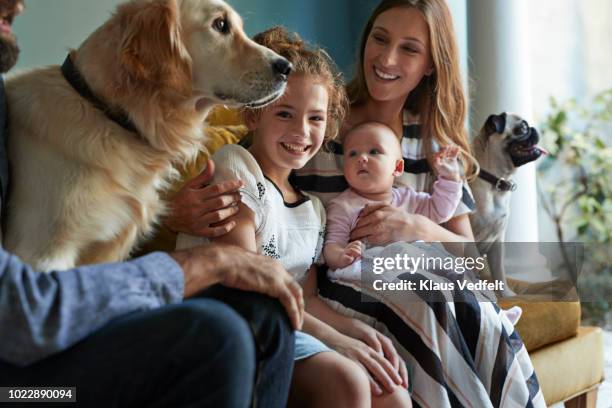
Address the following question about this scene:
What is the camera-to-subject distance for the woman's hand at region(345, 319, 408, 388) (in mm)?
1462

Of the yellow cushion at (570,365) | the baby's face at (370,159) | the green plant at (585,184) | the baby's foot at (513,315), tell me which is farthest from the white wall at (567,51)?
the baby's face at (370,159)

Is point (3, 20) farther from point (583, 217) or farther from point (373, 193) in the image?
point (583, 217)

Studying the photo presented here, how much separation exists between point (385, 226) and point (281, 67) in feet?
1.53

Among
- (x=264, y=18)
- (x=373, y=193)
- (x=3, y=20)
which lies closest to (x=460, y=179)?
(x=373, y=193)

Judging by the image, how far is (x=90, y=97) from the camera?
1.31 meters

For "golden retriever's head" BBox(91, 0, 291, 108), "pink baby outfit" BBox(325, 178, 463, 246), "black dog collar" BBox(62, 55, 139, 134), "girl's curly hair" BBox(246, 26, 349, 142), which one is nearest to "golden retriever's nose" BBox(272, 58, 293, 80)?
"golden retriever's head" BBox(91, 0, 291, 108)

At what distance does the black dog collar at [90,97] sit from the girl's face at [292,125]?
0.39 metres

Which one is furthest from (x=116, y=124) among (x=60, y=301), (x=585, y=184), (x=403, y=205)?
(x=585, y=184)

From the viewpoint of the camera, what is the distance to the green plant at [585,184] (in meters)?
3.82

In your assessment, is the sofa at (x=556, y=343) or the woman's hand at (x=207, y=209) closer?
the woman's hand at (x=207, y=209)

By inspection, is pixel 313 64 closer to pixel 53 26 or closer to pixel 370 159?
pixel 370 159

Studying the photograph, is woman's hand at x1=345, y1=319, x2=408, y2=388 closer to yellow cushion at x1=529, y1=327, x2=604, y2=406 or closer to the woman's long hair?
the woman's long hair

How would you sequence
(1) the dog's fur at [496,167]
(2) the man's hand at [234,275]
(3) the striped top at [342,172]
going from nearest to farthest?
(2) the man's hand at [234,275], (3) the striped top at [342,172], (1) the dog's fur at [496,167]

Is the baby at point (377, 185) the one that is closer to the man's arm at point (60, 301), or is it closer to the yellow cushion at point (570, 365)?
the yellow cushion at point (570, 365)
